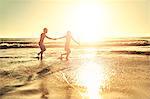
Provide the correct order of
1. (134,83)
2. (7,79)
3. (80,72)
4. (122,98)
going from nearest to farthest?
(122,98) → (134,83) → (7,79) → (80,72)

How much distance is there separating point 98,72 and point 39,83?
14.4 ft

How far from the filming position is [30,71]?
17.3 metres

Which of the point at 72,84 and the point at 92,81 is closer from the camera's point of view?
the point at 72,84

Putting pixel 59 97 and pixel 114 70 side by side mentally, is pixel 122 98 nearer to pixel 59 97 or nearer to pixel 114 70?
pixel 59 97

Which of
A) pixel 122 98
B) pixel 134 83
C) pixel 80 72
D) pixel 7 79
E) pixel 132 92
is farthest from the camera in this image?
pixel 80 72

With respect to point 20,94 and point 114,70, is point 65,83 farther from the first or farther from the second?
point 114,70

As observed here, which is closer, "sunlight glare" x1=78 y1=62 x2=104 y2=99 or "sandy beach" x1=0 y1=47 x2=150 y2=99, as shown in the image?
"sandy beach" x1=0 y1=47 x2=150 y2=99

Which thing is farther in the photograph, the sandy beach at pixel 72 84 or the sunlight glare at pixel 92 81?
the sunlight glare at pixel 92 81

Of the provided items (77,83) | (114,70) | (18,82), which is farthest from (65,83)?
(114,70)

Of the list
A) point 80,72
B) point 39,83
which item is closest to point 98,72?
point 80,72

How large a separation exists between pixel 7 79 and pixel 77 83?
128 inches

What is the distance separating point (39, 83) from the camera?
44.9 ft

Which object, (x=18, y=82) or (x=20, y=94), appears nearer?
(x=20, y=94)

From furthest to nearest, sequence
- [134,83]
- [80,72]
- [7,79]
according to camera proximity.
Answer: [80,72]
[7,79]
[134,83]
